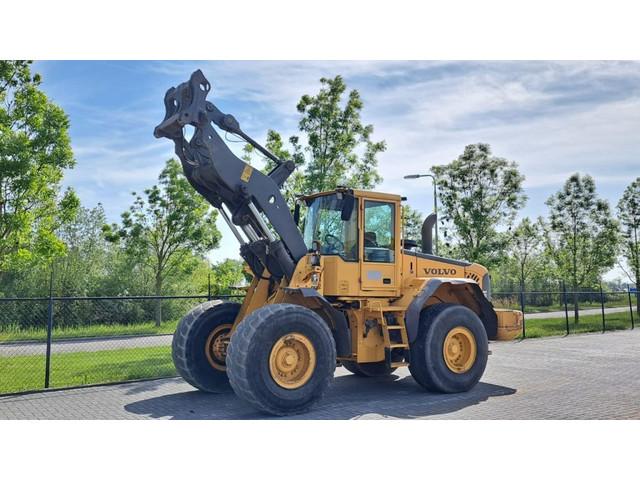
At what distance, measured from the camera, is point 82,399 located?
8891 mm

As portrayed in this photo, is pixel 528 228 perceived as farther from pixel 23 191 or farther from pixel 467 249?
pixel 23 191

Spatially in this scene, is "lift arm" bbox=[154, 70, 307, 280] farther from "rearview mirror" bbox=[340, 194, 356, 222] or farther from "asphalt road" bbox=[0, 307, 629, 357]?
"asphalt road" bbox=[0, 307, 629, 357]

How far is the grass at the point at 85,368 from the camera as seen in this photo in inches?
403

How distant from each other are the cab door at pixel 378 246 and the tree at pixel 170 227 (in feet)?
56.1

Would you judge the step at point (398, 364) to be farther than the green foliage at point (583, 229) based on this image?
No

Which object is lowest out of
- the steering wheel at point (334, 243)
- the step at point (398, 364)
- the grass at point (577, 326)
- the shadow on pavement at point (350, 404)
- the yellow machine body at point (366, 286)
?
the shadow on pavement at point (350, 404)

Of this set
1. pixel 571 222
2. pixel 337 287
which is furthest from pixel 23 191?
pixel 571 222

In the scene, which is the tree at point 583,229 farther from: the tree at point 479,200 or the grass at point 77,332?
the grass at point 77,332

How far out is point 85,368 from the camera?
11773mm

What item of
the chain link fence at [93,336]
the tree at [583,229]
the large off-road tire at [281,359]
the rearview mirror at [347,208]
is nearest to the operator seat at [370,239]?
the rearview mirror at [347,208]

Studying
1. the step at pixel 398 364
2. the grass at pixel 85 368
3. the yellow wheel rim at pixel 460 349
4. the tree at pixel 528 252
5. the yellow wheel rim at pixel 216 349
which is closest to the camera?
the step at pixel 398 364

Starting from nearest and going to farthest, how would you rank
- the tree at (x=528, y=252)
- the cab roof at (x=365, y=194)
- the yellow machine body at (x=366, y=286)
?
the yellow machine body at (x=366, y=286)
the cab roof at (x=365, y=194)
the tree at (x=528, y=252)

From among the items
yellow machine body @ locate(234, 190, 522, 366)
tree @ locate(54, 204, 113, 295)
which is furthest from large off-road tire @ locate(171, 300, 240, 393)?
tree @ locate(54, 204, 113, 295)

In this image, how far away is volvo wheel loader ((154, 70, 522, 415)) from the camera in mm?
7734
